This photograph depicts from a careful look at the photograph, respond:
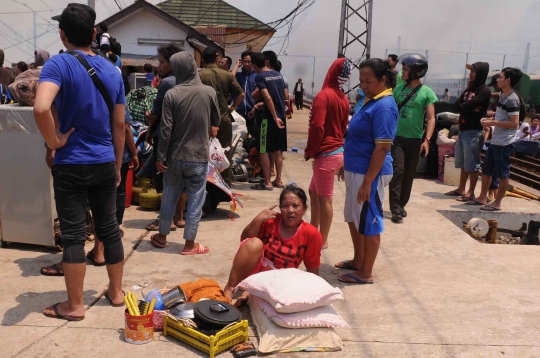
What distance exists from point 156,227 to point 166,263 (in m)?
1.06

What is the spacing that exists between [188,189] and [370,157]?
176cm

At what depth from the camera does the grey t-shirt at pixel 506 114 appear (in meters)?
7.35

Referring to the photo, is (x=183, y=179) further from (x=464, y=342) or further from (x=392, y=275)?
(x=464, y=342)

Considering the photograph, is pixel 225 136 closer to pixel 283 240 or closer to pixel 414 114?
pixel 414 114

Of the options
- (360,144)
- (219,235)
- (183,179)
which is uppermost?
(360,144)

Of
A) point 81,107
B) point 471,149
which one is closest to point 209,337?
point 81,107

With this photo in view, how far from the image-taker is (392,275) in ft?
16.6

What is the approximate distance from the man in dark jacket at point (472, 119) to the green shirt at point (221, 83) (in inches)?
132

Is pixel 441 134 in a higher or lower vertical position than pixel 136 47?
lower

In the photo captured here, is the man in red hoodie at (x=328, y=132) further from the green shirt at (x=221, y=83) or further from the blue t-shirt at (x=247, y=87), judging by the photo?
the blue t-shirt at (x=247, y=87)

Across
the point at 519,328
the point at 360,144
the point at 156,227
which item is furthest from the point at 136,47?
the point at 519,328

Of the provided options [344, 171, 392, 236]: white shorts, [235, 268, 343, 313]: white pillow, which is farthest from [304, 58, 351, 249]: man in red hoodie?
[235, 268, 343, 313]: white pillow

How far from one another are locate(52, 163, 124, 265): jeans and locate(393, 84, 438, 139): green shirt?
14.0 ft

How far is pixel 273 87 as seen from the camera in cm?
819
